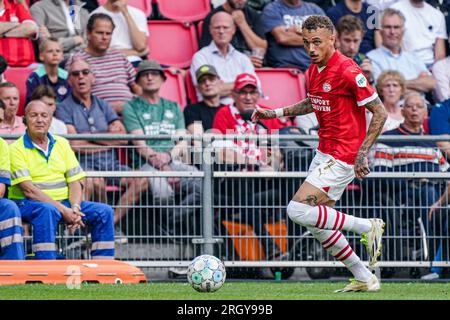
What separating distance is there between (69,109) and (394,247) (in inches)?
167

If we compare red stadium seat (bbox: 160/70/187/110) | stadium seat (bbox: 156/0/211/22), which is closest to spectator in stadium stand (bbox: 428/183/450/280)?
red stadium seat (bbox: 160/70/187/110)

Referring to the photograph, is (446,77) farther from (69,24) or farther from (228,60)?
(69,24)

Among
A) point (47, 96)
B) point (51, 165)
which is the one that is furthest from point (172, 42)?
point (51, 165)

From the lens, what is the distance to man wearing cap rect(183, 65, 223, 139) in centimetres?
1505

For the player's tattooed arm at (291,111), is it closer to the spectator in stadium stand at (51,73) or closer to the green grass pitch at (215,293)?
the green grass pitch at (215,293)

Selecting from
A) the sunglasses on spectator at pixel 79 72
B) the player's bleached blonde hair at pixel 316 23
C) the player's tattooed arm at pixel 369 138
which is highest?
the player's bleached blonde hair at pixel 316 23

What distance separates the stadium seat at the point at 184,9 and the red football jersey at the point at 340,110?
22.1 feet

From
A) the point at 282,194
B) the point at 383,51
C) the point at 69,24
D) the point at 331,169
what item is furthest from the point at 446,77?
the point at 331,169

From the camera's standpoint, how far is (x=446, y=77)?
16734 millimetres

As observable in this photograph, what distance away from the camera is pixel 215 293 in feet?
33.8

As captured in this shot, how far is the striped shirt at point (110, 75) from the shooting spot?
15.2 metres

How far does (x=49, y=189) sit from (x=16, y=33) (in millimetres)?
3015

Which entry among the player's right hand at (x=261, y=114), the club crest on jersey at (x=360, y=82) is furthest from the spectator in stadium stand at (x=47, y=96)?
the club crest on jersey at (x=360, y=82)

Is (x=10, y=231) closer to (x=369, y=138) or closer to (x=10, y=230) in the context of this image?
(x=10, y=230)
